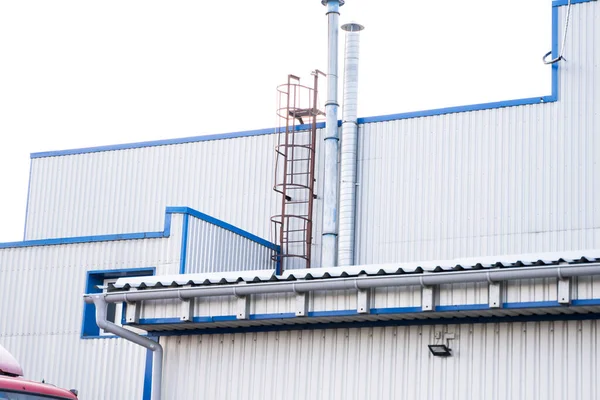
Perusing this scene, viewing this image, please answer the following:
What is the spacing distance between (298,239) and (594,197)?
687 cm

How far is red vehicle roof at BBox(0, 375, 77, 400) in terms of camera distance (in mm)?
15258

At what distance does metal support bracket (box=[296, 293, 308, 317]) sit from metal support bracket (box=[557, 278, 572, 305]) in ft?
12.7

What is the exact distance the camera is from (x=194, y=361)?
18.2 m

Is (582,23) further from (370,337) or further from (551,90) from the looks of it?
(370,337)

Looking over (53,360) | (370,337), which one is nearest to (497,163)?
(370,337)

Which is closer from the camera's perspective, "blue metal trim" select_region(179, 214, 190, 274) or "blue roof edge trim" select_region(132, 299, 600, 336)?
"blue roof edge trim" select_region(132, 299, 600, 336)

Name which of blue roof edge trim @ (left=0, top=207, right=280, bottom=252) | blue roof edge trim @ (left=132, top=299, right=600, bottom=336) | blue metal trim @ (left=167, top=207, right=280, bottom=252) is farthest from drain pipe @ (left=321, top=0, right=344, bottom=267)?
blue roof edge trim @ (left=132, top=299, right=600, bottom=336)

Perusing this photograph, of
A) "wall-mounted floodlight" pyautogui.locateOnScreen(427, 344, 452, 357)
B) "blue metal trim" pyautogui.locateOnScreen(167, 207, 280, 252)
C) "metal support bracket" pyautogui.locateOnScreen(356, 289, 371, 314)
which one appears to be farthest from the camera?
"blue metal trim" pyautogui.locateOnScreen(167, 207, 280, 252)

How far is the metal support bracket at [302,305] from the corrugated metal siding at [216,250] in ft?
16.2

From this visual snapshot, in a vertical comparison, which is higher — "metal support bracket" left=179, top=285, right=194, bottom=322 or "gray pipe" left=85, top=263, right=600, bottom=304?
"gray pipe" left=85, top=263, right=600, bottom=304

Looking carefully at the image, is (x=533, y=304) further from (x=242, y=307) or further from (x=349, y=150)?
(x=349, y=150)

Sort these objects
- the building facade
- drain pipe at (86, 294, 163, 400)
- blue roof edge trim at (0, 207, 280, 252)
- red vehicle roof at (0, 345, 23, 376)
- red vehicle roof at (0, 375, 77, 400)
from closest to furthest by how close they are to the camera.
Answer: red vehicle roof at (0, 375, 77, 400) < the building facade < red vehicle roof at (0, 345, 23, 376) < drain pipe at (86, 294, 163, 400) < blue roof edge trim at (0, 207, 280, 252)

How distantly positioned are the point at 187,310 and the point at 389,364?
334 cm

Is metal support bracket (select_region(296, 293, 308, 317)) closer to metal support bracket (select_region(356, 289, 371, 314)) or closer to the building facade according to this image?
the building facade
